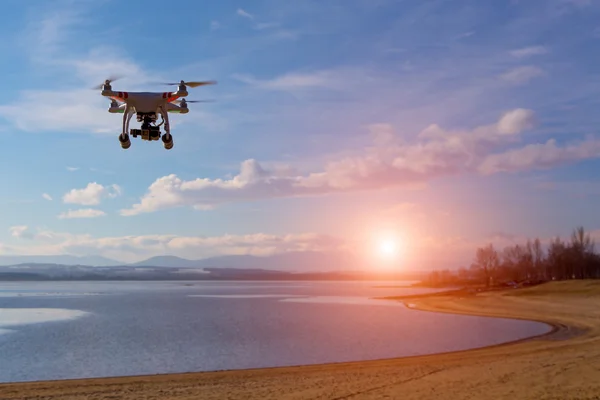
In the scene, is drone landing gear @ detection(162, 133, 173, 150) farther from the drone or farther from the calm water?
the calm water

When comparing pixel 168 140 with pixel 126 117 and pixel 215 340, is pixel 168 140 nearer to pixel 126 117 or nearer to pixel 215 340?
pixel 126 117

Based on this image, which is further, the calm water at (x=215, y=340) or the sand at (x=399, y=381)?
the calm water at (x=215, y=340)

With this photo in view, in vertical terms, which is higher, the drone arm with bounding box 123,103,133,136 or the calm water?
the drone arm with bounding box 123,103,133,136

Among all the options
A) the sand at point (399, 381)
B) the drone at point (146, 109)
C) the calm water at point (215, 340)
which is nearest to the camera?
the drone at point (146, 109)

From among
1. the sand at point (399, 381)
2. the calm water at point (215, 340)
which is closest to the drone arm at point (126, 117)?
the sand at point (399, 381)

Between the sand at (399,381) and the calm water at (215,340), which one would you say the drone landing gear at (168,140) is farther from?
the calm water at (215,340)

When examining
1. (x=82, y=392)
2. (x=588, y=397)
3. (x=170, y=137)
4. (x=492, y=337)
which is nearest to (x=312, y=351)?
(x=492, y=337)

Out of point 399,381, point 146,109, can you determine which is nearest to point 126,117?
point 146,109

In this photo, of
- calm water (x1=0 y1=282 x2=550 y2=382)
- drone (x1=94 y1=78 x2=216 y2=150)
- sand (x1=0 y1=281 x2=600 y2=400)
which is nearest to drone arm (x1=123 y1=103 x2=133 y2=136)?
drone (x1=94 y1=78 x2=216 y2=150)
